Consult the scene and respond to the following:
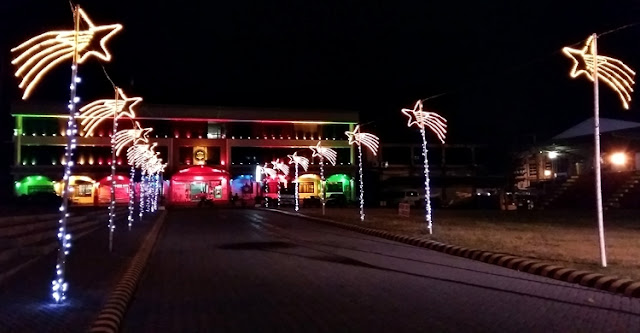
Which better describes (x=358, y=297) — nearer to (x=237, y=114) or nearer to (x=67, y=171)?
(x=67, y=171)

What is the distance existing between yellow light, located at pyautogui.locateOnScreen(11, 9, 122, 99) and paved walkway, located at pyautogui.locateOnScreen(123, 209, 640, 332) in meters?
3.71

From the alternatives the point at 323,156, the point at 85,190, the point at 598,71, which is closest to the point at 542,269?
the point at 598,71

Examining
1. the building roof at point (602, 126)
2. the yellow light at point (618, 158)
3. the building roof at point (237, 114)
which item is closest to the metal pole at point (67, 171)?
the yellow light at point (618, 158)

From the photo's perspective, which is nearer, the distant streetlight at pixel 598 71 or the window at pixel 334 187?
the distant streetlight at pixel 598 71

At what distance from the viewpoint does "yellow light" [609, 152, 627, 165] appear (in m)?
49.2

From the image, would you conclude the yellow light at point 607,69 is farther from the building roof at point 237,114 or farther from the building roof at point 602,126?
the building roof at point 237,114

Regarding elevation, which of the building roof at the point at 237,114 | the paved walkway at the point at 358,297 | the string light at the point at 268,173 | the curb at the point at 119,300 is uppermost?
the building roof at the point at 237,114

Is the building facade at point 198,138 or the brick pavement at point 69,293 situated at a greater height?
the building facade at point 198,138

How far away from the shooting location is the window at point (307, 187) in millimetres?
78375

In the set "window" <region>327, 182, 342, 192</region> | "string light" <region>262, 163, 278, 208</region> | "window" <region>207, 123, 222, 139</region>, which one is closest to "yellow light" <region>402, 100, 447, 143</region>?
"string light" <region>262, 163, 278, 208</region>

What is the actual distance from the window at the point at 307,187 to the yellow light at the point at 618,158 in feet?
120

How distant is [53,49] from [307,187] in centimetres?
6870

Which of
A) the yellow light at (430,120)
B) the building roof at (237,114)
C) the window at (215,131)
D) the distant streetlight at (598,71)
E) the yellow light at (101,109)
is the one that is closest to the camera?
the distant streetlight at (598,71)

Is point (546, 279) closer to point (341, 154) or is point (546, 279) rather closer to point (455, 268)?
point (455, 268)
